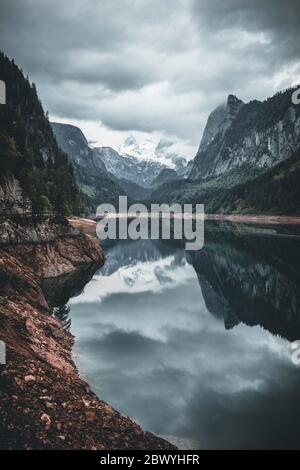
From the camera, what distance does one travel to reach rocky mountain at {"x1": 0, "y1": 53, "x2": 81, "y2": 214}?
61438 millimetres

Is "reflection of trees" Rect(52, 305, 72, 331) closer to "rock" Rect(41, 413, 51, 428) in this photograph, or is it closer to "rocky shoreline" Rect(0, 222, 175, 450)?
"rocky shoreline" Rect(0, 222, 175, 450)

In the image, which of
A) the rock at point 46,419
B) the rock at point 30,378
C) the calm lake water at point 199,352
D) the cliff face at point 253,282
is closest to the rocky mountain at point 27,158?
the calm lake water at point 199,352

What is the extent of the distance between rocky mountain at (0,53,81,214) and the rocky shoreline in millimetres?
31963

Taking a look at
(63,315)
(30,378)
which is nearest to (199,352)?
(63,315)

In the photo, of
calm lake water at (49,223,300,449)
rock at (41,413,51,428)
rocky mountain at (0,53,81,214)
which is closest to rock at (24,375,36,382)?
rock at (41,413,51,428)

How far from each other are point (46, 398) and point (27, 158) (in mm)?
105312

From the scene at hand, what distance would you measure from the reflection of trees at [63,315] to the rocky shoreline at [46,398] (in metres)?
3.55

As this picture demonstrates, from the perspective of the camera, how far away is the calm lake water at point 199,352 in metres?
20.4

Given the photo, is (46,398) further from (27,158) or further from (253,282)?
(27,158)

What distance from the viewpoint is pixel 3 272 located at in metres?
34.8

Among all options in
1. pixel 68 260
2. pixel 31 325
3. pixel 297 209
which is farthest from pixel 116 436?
pixel 297 209

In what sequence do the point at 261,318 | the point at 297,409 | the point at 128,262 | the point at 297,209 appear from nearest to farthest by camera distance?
the point at 297,409, the point at 261,318, the point at 128,262, the point at 297,209
